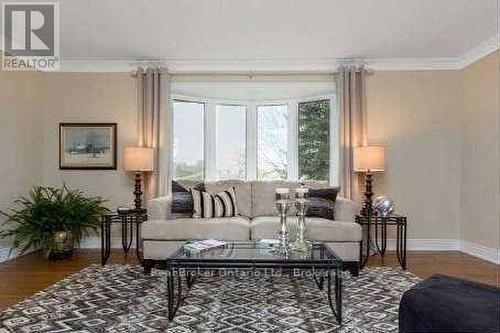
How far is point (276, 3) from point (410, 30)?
1595mm

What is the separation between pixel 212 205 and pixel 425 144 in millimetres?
2963

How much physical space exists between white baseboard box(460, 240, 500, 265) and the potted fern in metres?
4.59

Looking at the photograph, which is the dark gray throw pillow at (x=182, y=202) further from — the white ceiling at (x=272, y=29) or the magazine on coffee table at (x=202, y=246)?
the white ceiling at (x=272, y=29)

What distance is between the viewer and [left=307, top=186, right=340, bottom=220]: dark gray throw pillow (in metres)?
4.43

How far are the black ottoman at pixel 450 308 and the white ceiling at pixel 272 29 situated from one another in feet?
8.64

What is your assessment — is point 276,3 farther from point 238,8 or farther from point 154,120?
point 154,120

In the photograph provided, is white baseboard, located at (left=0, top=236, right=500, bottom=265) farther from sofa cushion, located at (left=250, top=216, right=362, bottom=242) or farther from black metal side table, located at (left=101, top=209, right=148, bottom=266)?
sofa cushion, located at (left=250, top=216, right=362, bottom=242)

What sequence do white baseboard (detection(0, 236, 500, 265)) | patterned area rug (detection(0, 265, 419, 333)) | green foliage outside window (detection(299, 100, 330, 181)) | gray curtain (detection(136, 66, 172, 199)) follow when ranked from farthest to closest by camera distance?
green foliage outside window (detection(299, 100, 330, 181)) → gray curtain (detection(136, 66, 172, 199)) → white baseboard (detection(0, 236, 500, 265)) → patterned area rug (detection(0, 265, 419, 333))

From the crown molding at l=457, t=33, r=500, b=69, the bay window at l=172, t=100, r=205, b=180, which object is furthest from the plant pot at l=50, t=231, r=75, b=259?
the crown molding at l=457, t=33, r=500, b=69

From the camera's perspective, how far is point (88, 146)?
5.53 meters

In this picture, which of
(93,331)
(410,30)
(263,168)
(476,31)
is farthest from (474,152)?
(93,331)

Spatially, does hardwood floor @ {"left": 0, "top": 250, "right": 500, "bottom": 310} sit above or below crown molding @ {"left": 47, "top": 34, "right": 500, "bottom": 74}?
below

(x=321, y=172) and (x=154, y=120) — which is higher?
(x=154, y=120)

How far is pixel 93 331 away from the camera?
257 centimetres
